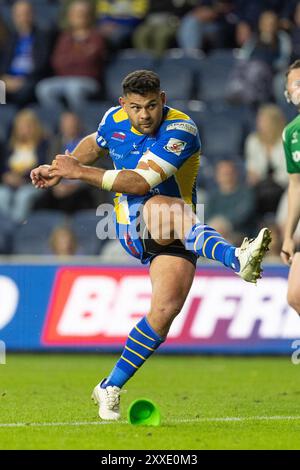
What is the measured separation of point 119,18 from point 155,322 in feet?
35.4

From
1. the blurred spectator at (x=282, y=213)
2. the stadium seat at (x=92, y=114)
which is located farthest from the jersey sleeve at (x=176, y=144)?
the stadium seat at (x=92, y=114)

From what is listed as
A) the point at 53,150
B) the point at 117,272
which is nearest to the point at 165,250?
the point at 117,272

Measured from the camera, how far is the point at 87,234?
48.7 feet

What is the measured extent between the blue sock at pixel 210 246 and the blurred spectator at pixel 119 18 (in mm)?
10168

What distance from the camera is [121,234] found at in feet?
26.4

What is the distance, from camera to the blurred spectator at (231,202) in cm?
1449

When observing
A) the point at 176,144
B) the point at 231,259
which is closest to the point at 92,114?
the point at 176,144

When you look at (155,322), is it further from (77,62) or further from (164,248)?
(77,62)

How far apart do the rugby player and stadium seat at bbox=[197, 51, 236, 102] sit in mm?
8710

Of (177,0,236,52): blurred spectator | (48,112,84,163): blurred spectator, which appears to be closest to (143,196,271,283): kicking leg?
(48,112,84,163): blurred spectator

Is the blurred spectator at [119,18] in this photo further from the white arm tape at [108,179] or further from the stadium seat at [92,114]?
the white arm tape at [108,179]
